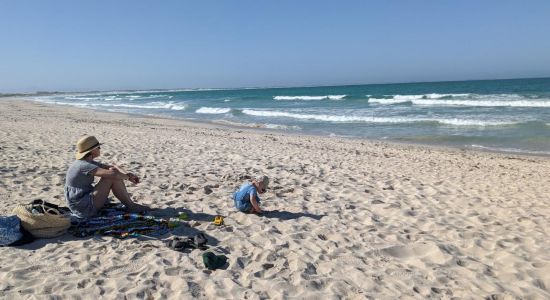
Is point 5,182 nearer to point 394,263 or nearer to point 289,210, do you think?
point 289,210

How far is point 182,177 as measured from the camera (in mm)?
7031

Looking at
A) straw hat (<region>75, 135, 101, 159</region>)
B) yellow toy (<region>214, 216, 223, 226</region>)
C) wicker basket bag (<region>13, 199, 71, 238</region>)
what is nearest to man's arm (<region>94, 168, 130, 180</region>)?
straw hat (<region>75, 135, 101, 159</region>)

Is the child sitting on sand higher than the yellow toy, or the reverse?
the child sitting on sand

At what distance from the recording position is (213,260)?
12.4 ft

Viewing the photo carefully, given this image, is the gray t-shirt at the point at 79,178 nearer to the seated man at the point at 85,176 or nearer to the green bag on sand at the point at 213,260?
the seated man at the point at 85,176

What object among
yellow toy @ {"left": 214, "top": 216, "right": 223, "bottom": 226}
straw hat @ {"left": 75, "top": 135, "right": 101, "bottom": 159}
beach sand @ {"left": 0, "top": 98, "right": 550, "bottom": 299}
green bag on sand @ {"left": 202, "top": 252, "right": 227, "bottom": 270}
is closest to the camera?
beach sand @ {"left": 0, "top": 98, "right": 550, "bottom": 299}

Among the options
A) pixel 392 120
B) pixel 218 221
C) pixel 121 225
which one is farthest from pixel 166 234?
pixel 392 120

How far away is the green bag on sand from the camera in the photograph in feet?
12.3

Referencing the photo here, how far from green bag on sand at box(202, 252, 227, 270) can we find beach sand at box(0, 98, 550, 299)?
0.08 metres

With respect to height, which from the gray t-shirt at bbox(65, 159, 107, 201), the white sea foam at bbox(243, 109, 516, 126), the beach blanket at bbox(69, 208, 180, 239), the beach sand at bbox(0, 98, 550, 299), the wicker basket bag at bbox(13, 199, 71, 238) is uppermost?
the gray t-shirt at bbox(65, 159, 107, 201)

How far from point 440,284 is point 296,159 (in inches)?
231

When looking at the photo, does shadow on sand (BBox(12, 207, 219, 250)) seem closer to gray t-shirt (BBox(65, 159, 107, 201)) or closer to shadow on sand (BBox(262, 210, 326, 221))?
gray t-shirt (BBox(65, 159, 107, 201))

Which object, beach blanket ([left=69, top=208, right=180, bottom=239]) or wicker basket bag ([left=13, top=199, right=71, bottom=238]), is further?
beach blanket ([left=69, top=208, right=180, bottom=239])

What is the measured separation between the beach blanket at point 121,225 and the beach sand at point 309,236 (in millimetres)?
127
